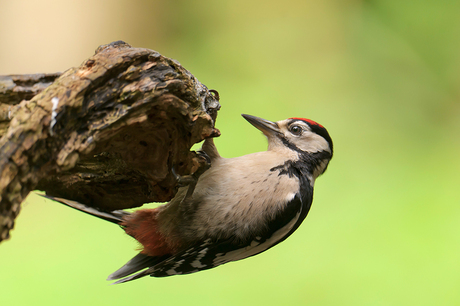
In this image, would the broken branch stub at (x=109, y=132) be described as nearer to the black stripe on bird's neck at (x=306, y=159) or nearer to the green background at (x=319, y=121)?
the black stripe on bird's neck at (x=306, y=159)

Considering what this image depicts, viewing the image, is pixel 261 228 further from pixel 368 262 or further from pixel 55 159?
pixel 368 262

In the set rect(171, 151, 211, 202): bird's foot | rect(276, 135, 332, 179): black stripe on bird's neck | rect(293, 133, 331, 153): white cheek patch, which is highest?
rect(293, 133, 331, 153): white cheek patch

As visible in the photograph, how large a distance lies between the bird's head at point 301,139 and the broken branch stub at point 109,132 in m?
0.68

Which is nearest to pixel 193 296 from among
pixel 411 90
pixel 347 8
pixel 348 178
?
pixel 348 178

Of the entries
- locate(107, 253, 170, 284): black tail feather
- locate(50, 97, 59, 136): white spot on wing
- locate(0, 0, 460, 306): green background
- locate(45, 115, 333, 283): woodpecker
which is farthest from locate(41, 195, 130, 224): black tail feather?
locate(0, 0, 460, 306): green background

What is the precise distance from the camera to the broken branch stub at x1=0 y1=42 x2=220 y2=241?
3.64 ft

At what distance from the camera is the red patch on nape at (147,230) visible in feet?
7.02

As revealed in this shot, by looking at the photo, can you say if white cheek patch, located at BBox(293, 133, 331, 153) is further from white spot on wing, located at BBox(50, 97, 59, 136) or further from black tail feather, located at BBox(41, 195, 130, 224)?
white spot on wing, located at BBox(50, 97, 59, 136)

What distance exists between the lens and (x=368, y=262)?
3771mm

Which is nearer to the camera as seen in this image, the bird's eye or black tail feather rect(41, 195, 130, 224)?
black tail feather rect(41, 195, 130, 224)

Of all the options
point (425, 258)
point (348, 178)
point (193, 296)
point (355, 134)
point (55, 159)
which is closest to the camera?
point (55, 159)

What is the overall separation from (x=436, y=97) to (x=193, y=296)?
3.94 metres

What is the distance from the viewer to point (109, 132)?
130cm

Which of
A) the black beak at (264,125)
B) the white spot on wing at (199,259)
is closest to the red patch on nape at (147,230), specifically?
the white spot on wing at (199,259)
